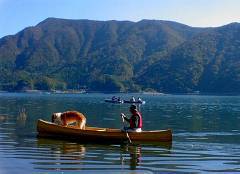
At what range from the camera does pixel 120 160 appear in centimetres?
2438

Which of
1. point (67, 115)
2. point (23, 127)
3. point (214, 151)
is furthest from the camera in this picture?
point (23, 127)

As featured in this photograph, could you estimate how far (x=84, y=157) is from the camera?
24.8m

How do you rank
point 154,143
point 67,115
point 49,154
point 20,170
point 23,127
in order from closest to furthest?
point 20,170, point 49,154, point 154,143, point 67,115, point 23,127

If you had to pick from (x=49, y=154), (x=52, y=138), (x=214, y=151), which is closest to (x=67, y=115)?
(x=52, y=138)

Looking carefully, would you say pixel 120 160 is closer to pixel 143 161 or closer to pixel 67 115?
pixel 143 161

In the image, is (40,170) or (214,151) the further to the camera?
(214,151)

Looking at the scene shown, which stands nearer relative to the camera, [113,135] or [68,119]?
[113,135]

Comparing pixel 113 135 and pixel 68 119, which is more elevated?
pixel 68 119

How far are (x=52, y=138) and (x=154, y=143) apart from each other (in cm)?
681

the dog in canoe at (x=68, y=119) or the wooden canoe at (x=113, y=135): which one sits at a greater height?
the dog in canoe at (x=68, y=119)

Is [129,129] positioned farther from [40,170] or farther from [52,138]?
[40,170]

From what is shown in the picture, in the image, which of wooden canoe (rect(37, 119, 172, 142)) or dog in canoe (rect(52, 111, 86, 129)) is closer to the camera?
wooden canoe (rect(37, 119, 172, 142))

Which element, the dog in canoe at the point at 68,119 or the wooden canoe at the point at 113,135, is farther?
the dog in canoe at the point at 68,119

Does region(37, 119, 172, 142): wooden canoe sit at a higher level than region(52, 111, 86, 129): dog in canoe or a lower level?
lower
